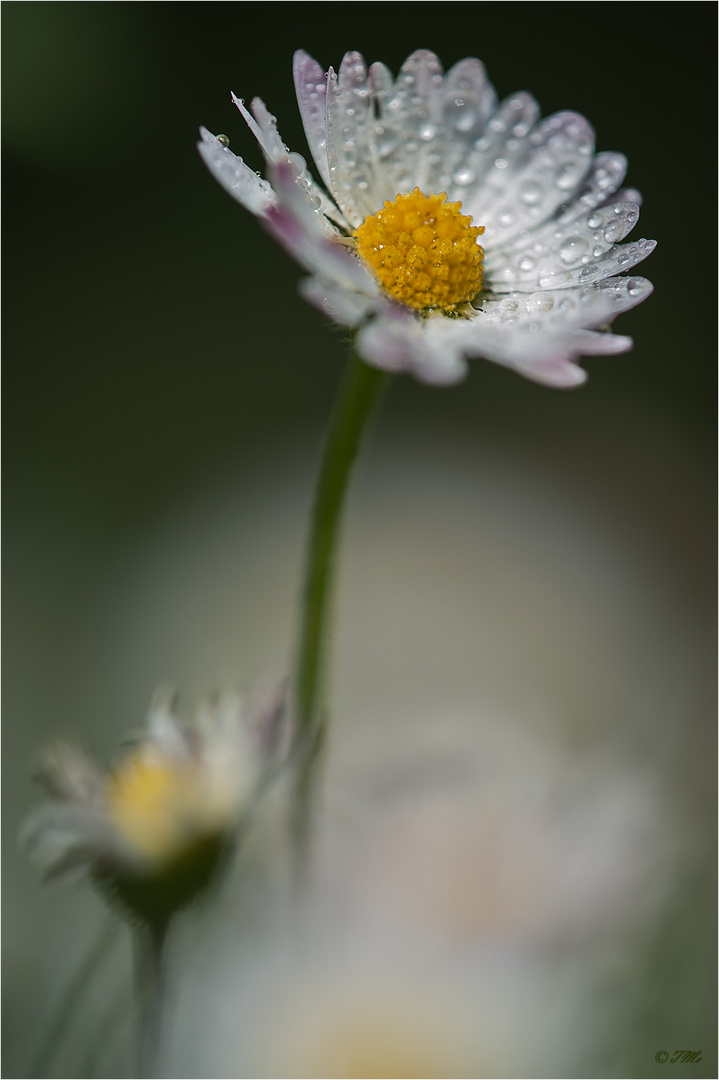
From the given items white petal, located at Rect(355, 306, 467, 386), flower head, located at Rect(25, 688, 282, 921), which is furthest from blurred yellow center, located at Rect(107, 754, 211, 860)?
white petal, located at Rect(355, 306, 467, 386)

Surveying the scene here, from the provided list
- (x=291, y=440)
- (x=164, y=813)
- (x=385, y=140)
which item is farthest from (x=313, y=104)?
(x=291, y=440)

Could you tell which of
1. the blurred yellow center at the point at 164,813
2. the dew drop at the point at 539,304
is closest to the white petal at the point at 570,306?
the dew drop at the point at 539,304

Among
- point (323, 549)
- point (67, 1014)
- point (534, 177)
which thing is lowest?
point (67, 1014)

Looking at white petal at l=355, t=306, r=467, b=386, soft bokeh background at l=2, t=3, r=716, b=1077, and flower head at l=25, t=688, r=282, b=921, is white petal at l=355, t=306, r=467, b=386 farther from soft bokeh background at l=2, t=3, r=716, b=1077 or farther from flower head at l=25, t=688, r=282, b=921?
soft bokeh background at l=2, t=3, r=716, b=1077

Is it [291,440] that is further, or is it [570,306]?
[291,440]

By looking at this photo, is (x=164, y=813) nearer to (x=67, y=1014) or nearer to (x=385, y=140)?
(x=67, y=1014)

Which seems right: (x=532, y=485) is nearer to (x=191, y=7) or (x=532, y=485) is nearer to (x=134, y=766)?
(x=191, y=7)

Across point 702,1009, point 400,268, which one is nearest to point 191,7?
point 400,268
